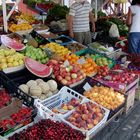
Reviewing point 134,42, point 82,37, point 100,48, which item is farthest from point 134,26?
point 82,37

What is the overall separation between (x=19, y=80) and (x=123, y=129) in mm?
1509

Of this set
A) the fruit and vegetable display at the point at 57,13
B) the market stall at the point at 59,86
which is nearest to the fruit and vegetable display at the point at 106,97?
the market stall at the point at 59,86

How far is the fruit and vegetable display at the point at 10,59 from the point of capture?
3708mm

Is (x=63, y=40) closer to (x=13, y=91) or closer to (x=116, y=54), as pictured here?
(x=116, y=54)

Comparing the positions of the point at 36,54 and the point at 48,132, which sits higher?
the point at 36,54

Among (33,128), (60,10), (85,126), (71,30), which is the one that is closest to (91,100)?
(85,126)

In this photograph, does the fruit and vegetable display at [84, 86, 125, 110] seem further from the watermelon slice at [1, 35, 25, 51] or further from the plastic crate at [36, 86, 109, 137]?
the watermelon slice at [1, 35, 25, 51]

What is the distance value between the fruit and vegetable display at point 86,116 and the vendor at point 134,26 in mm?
2574

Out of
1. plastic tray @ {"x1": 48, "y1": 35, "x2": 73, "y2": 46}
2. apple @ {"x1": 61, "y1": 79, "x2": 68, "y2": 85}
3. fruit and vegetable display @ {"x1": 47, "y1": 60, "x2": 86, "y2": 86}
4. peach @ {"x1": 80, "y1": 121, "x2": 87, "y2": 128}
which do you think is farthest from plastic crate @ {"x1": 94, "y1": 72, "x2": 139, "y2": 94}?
plastic tray @ {"x1": 48, "y1": 35, "x2": 73, "y2": 46}

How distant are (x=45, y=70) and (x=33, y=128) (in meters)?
1.21

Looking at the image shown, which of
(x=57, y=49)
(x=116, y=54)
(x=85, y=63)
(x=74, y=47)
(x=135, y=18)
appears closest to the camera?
(x=85, y=63)

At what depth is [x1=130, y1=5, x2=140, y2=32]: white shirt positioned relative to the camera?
538 cm

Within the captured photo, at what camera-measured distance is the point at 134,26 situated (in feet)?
18.1

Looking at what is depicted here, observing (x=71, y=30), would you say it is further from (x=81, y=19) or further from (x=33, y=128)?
(x=33, y=128)
